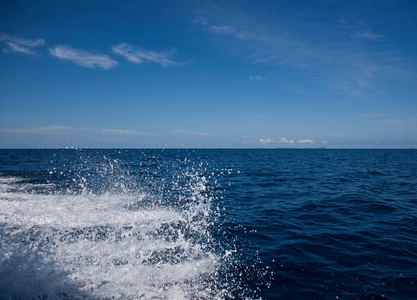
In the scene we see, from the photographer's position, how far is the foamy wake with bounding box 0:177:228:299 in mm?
5477

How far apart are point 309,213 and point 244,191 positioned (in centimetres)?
757

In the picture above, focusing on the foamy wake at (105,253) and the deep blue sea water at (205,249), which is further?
the deep blue sea water at (205,249)

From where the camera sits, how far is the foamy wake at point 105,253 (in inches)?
216

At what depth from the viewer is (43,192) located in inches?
674

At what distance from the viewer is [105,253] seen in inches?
289

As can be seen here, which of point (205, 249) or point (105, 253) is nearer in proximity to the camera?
point (105, 253)

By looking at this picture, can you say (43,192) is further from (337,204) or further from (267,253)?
(337,204)

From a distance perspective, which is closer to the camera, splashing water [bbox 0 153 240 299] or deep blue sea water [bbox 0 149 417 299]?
splashing water [bbox 0 153 240 299]

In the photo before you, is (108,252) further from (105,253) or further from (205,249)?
(205,249)

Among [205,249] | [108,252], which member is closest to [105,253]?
[108,252]

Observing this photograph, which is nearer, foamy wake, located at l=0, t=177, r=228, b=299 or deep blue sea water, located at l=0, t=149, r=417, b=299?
foamy wake, located at l=0, t=177, r=228, b=299

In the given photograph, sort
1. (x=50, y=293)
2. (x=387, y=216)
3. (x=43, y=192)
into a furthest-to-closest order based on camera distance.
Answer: (x=43, y=192)
(x=387, y=216)
(x=50, y=293)

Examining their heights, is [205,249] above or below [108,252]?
below

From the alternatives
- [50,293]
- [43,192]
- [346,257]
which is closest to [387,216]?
[346,257]
